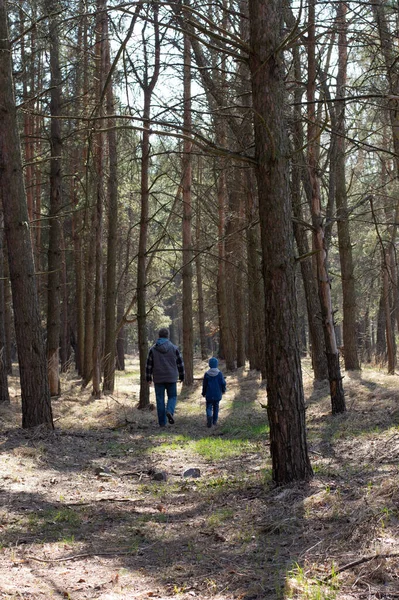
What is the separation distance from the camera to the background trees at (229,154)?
6.11m

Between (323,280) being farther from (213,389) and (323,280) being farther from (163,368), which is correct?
(163,368)

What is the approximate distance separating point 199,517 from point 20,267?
5.39m

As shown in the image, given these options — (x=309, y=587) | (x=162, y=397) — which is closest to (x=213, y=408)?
(x=162, y=397)

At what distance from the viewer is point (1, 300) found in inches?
638

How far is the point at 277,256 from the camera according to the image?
606 cm

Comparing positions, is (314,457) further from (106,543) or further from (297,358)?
(106,543)

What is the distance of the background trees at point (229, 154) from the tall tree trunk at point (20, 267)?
78 millimetres

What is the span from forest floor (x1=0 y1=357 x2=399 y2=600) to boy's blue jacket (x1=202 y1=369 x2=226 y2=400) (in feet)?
5.20

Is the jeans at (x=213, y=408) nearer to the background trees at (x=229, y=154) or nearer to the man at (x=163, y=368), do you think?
the man at (x=163, y=368)

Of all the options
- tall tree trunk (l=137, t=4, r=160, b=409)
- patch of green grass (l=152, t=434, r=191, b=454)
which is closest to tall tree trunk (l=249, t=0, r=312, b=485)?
patch of green grass (l=152, t=434, r=191, b=454)

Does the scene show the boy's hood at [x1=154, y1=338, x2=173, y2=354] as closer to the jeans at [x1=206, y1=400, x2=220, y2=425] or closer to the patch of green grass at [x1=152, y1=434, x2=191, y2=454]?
the jeans at [x1=206, y1=400, x2=220, y2=425]

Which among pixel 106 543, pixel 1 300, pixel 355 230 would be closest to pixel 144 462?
pixel 106 543

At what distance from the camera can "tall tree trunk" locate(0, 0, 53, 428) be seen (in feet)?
31.7

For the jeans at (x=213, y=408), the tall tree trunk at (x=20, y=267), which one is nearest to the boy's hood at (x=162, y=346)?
the jeans at (x=213, y=408)
